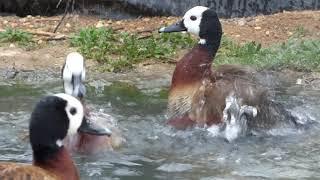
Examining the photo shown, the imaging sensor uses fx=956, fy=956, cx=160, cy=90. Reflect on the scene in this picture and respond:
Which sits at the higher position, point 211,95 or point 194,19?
point 194,19

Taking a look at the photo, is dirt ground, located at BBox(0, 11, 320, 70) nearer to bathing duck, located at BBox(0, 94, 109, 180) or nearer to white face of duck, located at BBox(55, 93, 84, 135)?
white face of duck, located at BBox(55, 93, 84, 135)

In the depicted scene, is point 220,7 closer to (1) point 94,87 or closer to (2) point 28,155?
(1) point 94,87

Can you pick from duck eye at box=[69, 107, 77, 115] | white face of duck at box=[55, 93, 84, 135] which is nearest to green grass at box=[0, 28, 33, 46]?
white face of duck at box=[55, 93, 84, 135]

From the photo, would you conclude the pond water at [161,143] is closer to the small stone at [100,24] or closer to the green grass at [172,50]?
the green grass at [172,50]

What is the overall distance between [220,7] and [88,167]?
6.12 meters

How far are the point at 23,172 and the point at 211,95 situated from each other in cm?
293

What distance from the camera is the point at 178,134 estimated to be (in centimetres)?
830

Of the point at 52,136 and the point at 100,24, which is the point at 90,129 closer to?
the point at 52,136

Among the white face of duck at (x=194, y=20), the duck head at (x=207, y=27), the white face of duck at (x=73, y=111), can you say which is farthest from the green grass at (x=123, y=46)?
the white face of duck at (x=73, y=111)

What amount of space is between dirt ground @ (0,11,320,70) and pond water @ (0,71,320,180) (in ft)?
2.69

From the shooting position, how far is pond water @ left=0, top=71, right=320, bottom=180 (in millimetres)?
7246

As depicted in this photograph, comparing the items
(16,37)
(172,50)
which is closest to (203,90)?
(172,50)

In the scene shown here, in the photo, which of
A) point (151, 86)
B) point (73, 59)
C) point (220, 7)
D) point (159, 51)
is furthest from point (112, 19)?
point (73, 59)

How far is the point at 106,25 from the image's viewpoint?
12.4 m
